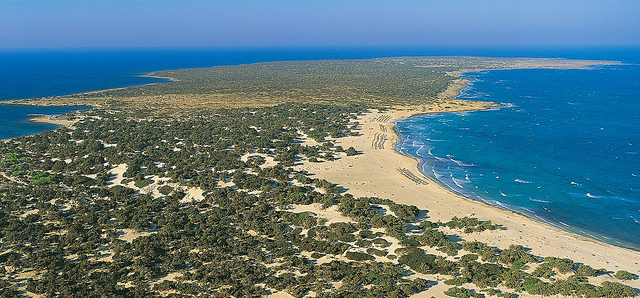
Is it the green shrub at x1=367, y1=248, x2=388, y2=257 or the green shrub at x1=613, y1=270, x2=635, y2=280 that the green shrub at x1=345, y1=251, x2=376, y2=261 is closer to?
the green shrub at x1=367, y1=248, x2=388, y2=257

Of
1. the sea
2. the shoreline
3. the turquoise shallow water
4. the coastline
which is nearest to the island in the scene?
the shoreline

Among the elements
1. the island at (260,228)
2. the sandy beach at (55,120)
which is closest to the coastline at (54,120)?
the sandy beach at (55,120)

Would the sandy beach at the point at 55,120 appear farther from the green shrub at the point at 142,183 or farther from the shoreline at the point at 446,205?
the shoreline at the point at 446,205

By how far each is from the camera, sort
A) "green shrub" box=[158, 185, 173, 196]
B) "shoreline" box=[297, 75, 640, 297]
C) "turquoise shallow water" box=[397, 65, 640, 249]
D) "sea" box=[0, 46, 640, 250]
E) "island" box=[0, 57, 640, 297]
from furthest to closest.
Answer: "green shrub" box=[158, 185, 173, 196], "sea" box=[0, 46, 640, 250], "turquoise shallow water" box=[397, 65, 640, 249], "shoreline" box=[297, 75, 640, 297], "island" box=[0, 57, 640, 297]

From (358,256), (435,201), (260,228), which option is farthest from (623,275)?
(260,228)

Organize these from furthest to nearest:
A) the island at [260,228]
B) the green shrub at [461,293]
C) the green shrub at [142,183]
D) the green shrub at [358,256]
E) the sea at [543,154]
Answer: the green shrub at [142,183], the sea at [543,154], the green shrub at [358,256], the island at [260,228], the green shrub at [461,293]

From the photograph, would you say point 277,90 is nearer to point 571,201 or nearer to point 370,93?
point 370,93

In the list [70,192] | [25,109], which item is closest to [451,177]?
[70,192]
